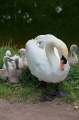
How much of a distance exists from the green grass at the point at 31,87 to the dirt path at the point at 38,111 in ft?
0.51

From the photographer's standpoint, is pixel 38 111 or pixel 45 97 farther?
pixel 45 97

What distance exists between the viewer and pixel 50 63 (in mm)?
5395

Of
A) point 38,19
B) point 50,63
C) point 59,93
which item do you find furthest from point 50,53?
point 38,19

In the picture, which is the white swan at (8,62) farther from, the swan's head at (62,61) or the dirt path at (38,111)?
the swan's head at (62,61)

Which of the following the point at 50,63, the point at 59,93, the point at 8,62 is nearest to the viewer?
the point at 50,63

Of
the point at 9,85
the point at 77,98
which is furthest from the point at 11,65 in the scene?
the point at 77,98

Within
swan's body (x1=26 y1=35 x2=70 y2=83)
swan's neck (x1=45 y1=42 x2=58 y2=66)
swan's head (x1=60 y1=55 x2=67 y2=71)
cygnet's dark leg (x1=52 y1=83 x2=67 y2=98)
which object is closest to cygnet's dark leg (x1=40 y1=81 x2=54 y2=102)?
cygnet's dark leg (x1=52 y1=83 x2=67 y2=98)

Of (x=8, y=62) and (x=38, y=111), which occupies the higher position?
(x=8, y=62)

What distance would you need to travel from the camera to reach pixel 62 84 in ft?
19.8

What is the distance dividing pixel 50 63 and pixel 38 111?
0.87 m

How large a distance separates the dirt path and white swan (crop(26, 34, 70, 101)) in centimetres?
24

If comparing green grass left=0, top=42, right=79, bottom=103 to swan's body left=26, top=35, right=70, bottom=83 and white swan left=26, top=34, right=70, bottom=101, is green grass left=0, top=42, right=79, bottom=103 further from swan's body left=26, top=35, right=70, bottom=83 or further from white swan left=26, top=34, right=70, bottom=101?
swan's body left=26, top=35, right=70, bottom=83

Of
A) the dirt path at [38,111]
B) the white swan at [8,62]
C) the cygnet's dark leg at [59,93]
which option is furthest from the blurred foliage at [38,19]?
the dirt path at [38,111]

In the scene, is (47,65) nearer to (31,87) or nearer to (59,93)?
(59,93)
